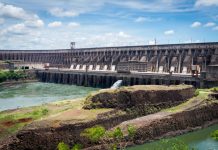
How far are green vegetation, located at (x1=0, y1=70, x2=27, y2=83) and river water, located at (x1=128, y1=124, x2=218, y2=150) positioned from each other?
77.1 meters

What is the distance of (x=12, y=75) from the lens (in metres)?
111

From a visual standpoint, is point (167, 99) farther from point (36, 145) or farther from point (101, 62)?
point (101, 62)

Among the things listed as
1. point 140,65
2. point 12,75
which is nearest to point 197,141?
point 140,65

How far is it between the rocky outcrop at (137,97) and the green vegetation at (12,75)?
71.6m

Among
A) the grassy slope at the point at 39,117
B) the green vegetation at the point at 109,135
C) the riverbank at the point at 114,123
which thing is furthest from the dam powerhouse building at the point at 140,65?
the green vegetation at the point at 109,135

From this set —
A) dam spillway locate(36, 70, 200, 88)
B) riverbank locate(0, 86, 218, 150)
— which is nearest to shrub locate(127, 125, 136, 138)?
riverbank locate(0, 86, 218, 150)

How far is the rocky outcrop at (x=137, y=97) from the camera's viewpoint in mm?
39094

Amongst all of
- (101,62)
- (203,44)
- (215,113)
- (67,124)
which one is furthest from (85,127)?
(101,62)

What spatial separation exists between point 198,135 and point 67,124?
1564 centimetres

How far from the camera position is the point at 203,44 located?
307ft

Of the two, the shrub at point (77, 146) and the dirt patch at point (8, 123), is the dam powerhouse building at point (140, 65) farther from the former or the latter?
the shrub at point (77, 146)

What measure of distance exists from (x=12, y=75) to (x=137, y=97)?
77.2 metres

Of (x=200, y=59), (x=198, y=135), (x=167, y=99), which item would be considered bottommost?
(x=198, y=135)

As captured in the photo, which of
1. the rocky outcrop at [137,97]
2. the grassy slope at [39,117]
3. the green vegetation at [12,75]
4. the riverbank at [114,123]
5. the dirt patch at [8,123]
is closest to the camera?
the riverbank at [114,123]
